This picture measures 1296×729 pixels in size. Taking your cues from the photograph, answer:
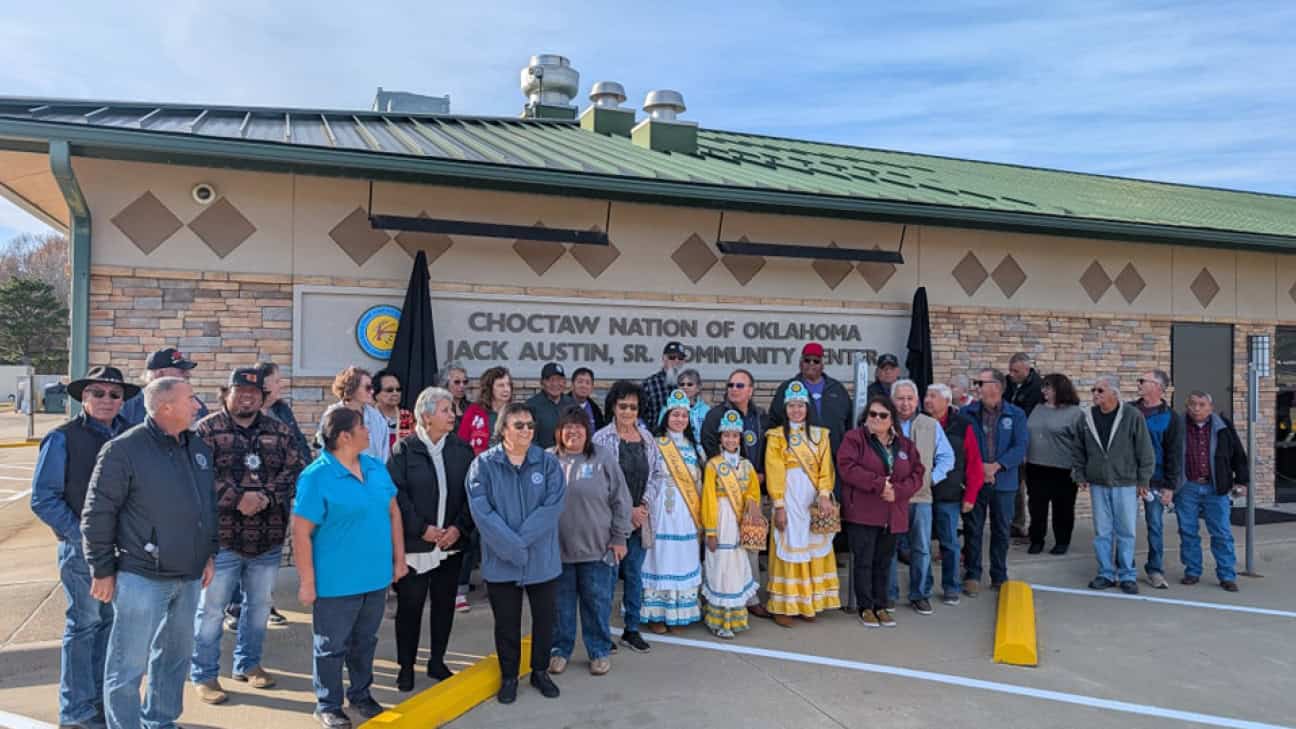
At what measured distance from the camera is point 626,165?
8.05 metres

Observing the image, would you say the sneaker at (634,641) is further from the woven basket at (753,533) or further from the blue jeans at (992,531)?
the blue jeans at (992,531)

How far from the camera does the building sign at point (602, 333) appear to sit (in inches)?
282

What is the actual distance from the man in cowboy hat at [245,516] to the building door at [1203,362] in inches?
400

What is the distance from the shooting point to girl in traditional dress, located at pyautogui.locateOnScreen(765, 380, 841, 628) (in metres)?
6.06

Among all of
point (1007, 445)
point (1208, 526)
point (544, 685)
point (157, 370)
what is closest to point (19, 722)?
point (157, 370)

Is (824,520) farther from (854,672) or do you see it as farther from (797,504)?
(854,672)

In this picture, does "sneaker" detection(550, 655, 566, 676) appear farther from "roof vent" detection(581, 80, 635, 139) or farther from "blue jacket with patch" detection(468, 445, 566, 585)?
"roof vent" detection(581, 80, 635, 139)

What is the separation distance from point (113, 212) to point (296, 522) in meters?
4.04

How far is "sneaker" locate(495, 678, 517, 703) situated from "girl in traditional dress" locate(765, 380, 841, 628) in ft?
7.30

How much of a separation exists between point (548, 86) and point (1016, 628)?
380 inches

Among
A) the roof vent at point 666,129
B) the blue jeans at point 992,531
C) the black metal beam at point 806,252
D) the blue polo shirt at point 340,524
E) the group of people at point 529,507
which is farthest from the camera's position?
the roof vent at point 666,129

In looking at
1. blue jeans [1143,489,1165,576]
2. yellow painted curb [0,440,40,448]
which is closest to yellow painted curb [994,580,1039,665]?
blue jeans [1143,489,1165,576]

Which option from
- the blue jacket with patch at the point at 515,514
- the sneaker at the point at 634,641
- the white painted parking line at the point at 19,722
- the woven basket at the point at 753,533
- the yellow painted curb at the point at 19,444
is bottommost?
the yellow painted curb at the point at 19,444

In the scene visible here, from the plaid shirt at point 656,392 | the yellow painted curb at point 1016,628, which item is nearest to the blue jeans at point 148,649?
the plaid shirt at point 656,392
